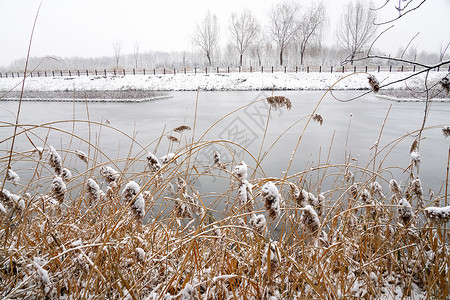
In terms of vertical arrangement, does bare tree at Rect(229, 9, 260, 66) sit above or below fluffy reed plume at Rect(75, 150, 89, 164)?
above

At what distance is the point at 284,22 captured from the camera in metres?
36.4

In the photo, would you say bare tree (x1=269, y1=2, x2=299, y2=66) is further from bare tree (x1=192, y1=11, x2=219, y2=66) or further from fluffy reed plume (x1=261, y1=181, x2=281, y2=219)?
fluffy reed plume (x1=261, y1=181, x2=281, y2=219)

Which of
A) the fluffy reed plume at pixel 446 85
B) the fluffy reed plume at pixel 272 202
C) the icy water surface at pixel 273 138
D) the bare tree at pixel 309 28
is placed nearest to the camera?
the fluffy reed plume at pixel 272 202

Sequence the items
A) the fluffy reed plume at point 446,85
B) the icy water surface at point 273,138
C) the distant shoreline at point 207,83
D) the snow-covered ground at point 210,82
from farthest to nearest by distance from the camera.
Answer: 1. the snow-covered ground at point 210,82
2. the distant shoreline at point 207,83
3. the icy water surface at point 273,138
4. the fluffy reed plume at point 446,85

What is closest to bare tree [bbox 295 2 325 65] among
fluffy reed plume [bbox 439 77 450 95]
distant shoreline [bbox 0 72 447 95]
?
distant shoreline [bbox 0 72 447 95]

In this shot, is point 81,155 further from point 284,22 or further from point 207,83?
point 284,22

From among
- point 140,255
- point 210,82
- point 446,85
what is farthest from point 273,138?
point 210,82

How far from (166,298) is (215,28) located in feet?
151

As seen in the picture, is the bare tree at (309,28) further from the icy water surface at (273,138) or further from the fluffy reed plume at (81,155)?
the fluffy reed plume at (81,155)

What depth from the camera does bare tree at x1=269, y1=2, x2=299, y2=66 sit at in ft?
119

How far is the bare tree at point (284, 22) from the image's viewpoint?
36188mm

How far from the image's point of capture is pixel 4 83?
87.6 feet

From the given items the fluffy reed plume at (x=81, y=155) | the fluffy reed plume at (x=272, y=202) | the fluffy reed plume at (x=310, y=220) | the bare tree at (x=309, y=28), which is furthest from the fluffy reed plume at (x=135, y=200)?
the bare tree at (x=309, y=28)

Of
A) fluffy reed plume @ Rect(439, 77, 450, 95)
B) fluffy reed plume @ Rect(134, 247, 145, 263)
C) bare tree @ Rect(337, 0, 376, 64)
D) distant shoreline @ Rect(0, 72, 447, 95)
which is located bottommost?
fluffy reed plume @ Rect(134, 247, 145, 263)
